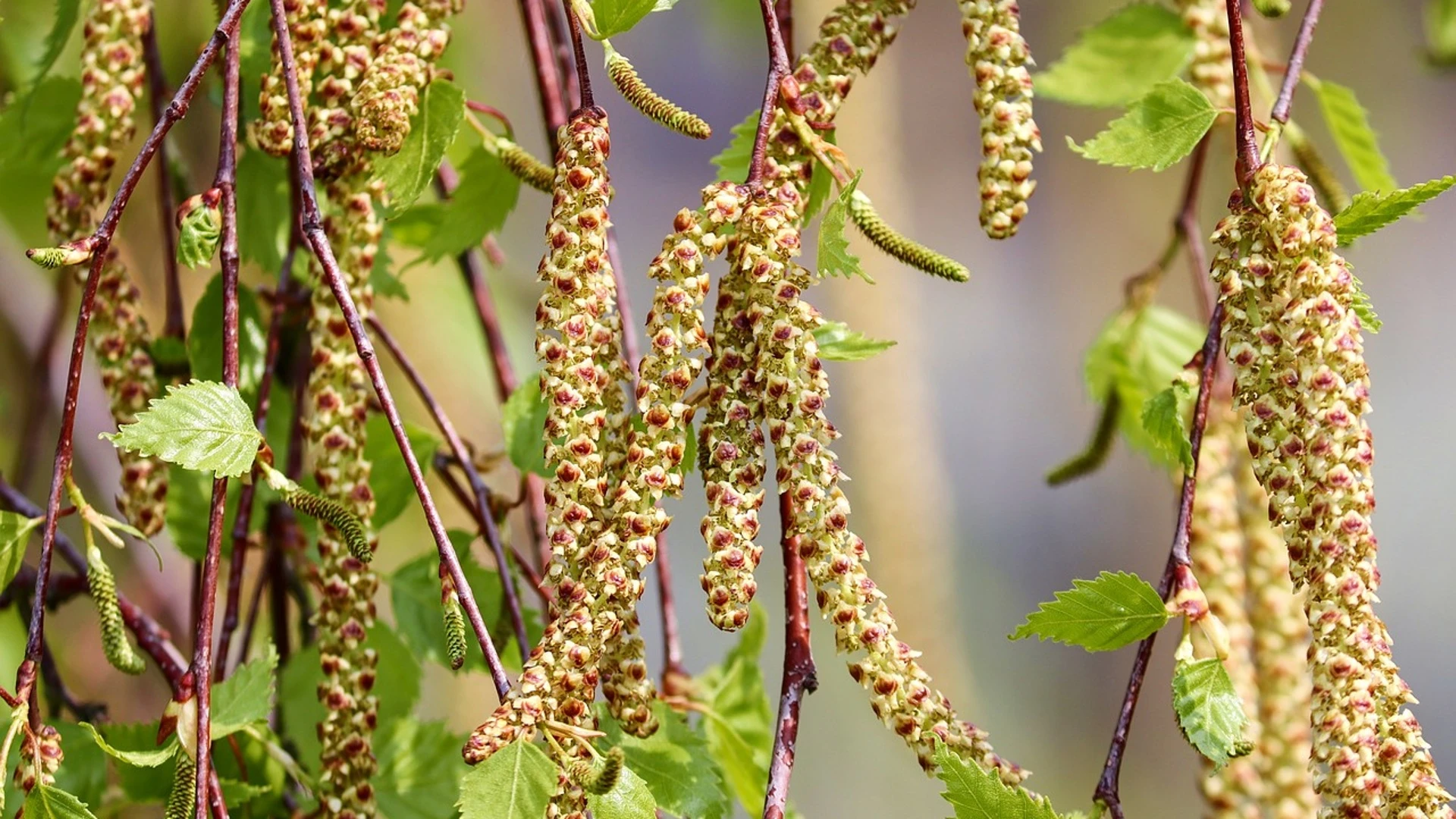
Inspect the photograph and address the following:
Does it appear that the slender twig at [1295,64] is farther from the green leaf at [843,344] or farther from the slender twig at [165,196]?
the slender twig at [165,196]

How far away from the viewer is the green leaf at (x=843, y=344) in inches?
18.0

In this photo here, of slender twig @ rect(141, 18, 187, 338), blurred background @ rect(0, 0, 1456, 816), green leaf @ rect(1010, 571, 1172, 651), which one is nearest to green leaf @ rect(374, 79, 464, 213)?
slender twig @ rect(141, 18, 187, 338)

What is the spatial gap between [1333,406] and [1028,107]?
14 cm

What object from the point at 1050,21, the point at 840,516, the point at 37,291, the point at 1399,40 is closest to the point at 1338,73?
the point at 1399,40

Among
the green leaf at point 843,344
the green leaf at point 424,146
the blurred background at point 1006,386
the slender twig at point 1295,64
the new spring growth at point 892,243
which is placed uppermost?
the slender twig at point 1295,64

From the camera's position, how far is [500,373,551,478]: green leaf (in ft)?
1.86

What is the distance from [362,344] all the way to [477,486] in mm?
190

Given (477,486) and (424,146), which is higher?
(424,146)

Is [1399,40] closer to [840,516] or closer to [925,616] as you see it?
[925,616]

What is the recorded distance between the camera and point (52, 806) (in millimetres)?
385

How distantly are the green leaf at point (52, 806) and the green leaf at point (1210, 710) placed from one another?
0.34 meters

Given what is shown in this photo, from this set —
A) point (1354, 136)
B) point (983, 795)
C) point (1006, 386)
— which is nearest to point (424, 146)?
point (983, 795)

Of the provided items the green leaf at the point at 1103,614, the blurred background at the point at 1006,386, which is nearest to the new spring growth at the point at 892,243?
the green leaf at the point at 1103,614

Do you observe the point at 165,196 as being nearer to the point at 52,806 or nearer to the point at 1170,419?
the point at 52,806
